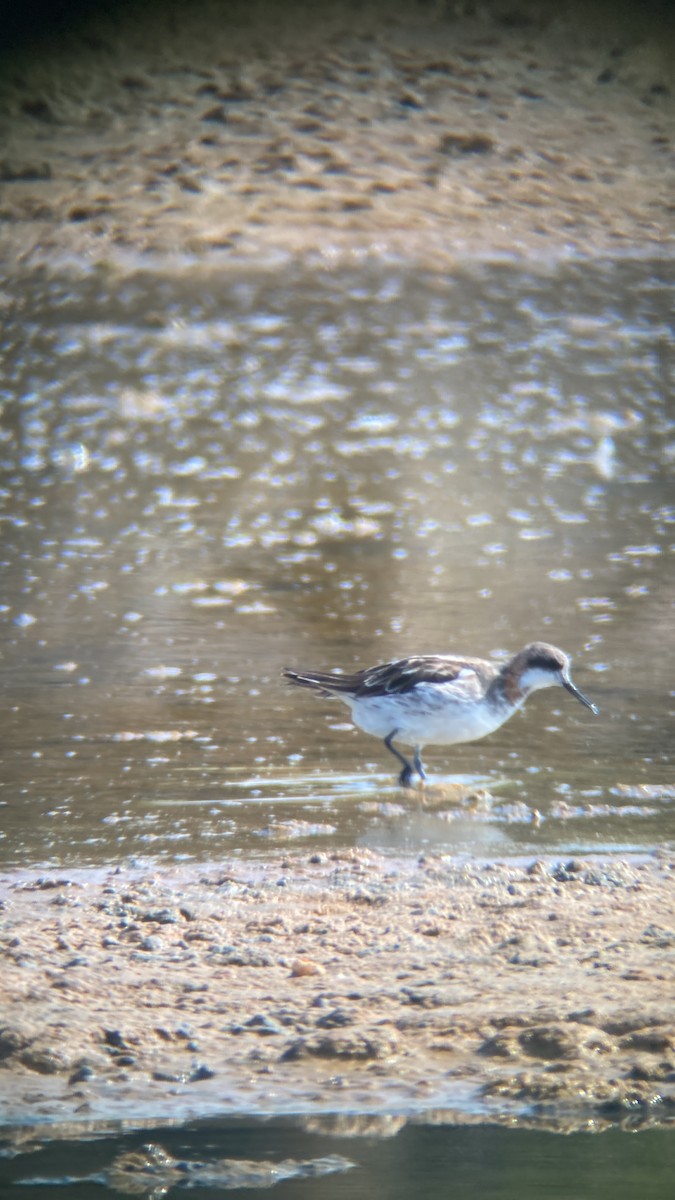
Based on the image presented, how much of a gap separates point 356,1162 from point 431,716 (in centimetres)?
404

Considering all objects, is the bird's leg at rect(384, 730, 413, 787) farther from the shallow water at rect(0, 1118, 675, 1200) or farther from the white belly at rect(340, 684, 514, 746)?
the shallow water at rect(0, 1118, 675, 1200)

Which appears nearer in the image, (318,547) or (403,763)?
(403,763)

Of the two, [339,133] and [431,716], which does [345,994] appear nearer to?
[431,716]

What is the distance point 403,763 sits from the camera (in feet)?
26.7

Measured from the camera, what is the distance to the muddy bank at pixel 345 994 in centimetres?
436

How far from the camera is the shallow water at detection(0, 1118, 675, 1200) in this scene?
3.91m

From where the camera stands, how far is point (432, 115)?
32.8m

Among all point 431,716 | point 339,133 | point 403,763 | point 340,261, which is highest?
point 431,716

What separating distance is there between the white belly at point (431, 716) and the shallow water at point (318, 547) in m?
0.20

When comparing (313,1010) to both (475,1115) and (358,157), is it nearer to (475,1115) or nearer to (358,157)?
(475,1115)

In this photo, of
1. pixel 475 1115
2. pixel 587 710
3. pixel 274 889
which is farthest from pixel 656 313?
pixel 475 1115

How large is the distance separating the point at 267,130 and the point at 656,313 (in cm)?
1038

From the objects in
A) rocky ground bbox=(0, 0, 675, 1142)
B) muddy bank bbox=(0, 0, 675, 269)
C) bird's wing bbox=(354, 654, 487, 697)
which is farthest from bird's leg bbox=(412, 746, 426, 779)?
muddy bank bbox=(0, 0, 675, 269)

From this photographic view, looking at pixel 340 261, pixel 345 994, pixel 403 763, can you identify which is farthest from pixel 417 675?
pixel 340 261
